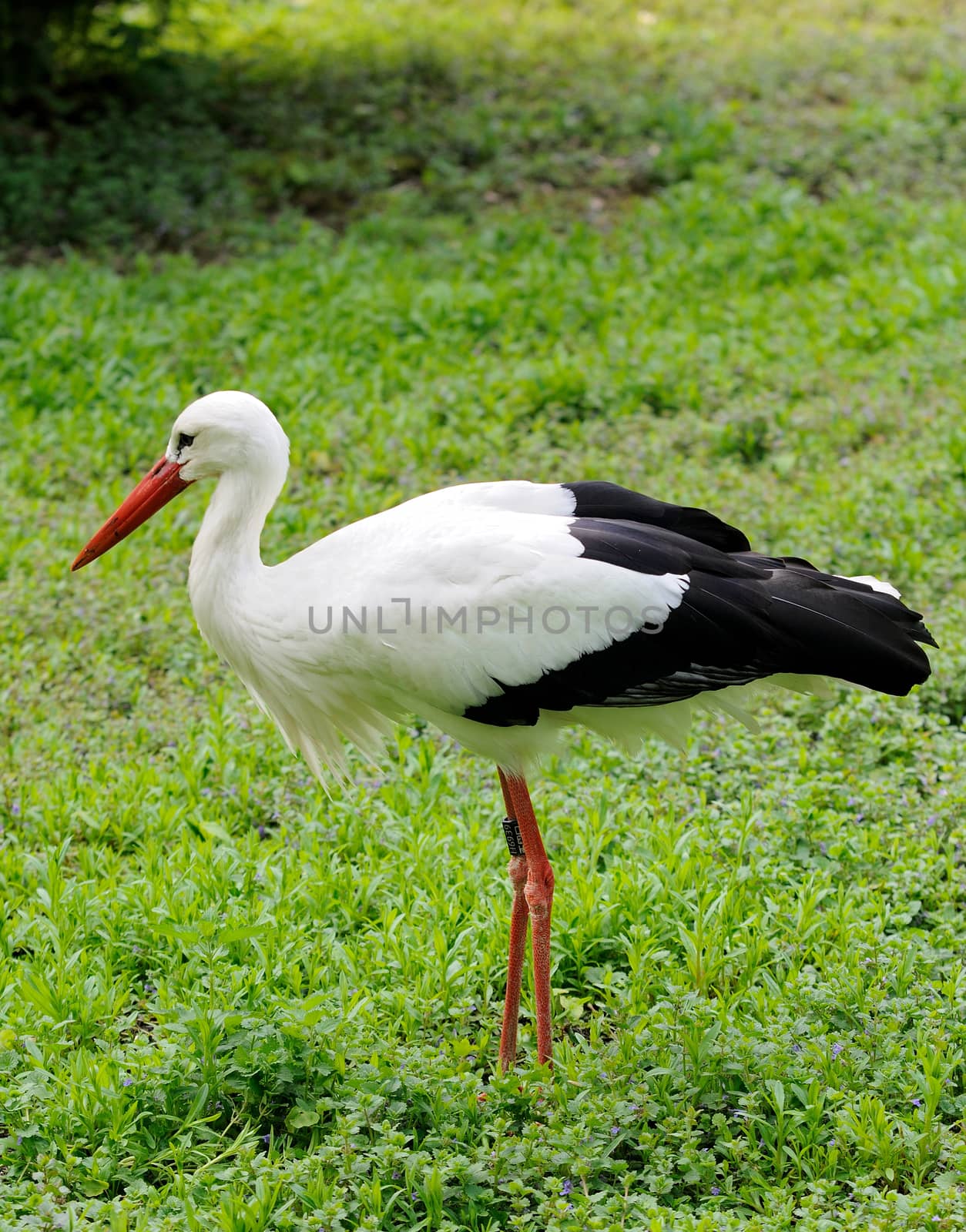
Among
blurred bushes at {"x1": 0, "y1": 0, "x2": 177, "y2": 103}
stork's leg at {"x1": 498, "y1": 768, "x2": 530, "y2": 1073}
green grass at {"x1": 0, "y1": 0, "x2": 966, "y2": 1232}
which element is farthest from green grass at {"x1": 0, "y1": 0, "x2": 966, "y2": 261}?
stork's leg at {"x1": 498, "y1": 768, "x2": 530, "y2": 1073}

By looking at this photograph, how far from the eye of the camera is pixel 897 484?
5.48 m

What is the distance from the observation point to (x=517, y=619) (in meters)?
3.09

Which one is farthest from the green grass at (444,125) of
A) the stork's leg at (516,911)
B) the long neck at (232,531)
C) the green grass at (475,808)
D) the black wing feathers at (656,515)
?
the stork's leg at (516,911)

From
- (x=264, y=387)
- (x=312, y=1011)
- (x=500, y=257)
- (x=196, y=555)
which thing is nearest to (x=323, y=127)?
(x=500, y=257)

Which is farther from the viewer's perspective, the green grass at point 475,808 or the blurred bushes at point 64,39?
the blurred bushes at point 64,39

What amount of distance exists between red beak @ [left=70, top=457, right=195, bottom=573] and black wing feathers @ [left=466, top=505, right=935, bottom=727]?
99 centimetres

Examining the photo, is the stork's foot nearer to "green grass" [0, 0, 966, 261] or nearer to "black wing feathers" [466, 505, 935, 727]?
"black wing feathers" [466, 505, 935, 727]

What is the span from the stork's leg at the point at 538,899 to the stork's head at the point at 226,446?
0.95 metres

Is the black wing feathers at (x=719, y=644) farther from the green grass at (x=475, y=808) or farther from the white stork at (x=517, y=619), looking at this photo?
the green grass at (x=475, y=808)

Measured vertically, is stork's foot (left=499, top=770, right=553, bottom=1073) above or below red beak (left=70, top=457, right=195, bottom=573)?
below

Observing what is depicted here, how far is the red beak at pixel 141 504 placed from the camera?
3.48m

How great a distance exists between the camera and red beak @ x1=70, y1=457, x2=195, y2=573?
3.48 meters

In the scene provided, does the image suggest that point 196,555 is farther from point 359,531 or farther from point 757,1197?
point 757,1197

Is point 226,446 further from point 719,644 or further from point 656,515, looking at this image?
point 719,644
